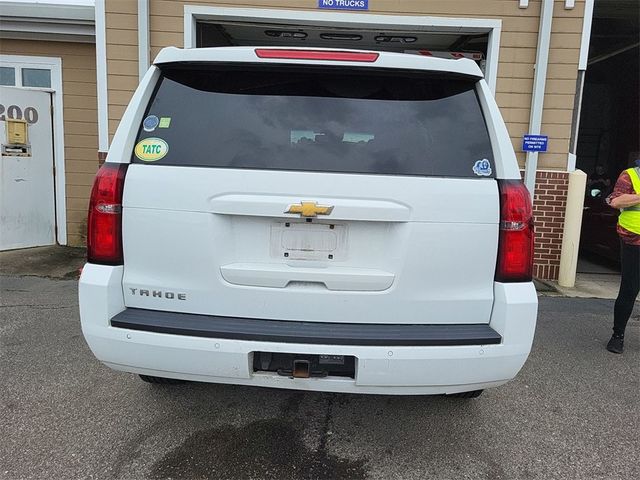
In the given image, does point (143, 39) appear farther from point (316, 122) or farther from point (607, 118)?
point (607, 118)

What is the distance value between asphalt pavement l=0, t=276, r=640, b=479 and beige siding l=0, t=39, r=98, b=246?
4.50m

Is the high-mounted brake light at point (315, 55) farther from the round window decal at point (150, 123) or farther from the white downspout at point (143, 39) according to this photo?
the white downspout at point (143, 39)

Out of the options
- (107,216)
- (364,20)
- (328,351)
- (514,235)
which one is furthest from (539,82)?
(107,216)

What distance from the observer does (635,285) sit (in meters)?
4.11

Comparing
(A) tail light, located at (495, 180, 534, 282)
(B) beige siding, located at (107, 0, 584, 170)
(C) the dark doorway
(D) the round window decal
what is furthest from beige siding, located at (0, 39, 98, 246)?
(C) the dark doorway

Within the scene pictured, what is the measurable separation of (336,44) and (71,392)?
6.42m

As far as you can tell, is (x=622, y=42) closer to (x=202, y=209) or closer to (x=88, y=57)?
(x=88, y=57)

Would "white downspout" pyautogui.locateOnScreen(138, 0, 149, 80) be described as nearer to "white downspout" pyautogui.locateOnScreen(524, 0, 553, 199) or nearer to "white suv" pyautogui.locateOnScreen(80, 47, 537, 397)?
"white suv" pyautogui.locateOnScreen(80, 47, 537, 397)

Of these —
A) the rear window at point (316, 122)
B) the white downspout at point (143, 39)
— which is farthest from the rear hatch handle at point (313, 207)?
the white downspout at point (143, 39)

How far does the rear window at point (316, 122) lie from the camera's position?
7.50 ft

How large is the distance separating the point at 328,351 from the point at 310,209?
0.64 meters

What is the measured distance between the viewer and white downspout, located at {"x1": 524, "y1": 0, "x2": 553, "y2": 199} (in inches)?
246

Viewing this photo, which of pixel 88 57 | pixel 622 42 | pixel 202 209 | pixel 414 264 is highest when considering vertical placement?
pixel 622 42

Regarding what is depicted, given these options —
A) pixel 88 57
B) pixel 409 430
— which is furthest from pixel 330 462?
pixel 88 57
